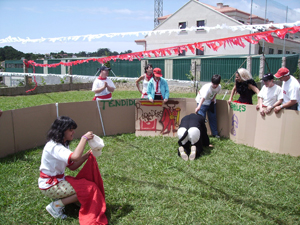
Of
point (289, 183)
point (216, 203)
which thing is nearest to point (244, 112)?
point (289, 183)

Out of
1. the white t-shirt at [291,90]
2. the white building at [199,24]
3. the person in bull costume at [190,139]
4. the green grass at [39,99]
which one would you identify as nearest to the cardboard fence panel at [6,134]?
the person in bull costume at [190,139]

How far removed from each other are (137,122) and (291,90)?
3474mm

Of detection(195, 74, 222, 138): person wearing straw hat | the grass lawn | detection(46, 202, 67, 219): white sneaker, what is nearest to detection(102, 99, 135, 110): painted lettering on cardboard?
the grass lawn

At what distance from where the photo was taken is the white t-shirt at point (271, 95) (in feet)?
18.0

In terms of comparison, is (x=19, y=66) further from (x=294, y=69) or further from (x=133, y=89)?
(x=294, y=69)

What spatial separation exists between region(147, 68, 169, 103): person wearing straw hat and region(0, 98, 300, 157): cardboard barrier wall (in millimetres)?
218

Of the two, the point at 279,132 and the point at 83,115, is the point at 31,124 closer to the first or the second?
the point at 83,115

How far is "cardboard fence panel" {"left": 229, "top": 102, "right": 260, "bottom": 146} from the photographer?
5.77 m

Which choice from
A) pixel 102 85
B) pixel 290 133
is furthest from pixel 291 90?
pixel 102 85

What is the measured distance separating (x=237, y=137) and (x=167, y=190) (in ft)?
9.20

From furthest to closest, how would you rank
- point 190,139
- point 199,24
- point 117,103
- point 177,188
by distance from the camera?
point 199,24, point 117,103, point 190,139, point 177,188

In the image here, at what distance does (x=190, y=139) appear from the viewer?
530cm

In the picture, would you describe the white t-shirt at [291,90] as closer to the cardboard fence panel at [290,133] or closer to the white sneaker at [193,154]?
the cardboard fence panel at [290,133]

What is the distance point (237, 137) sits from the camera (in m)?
6.07
